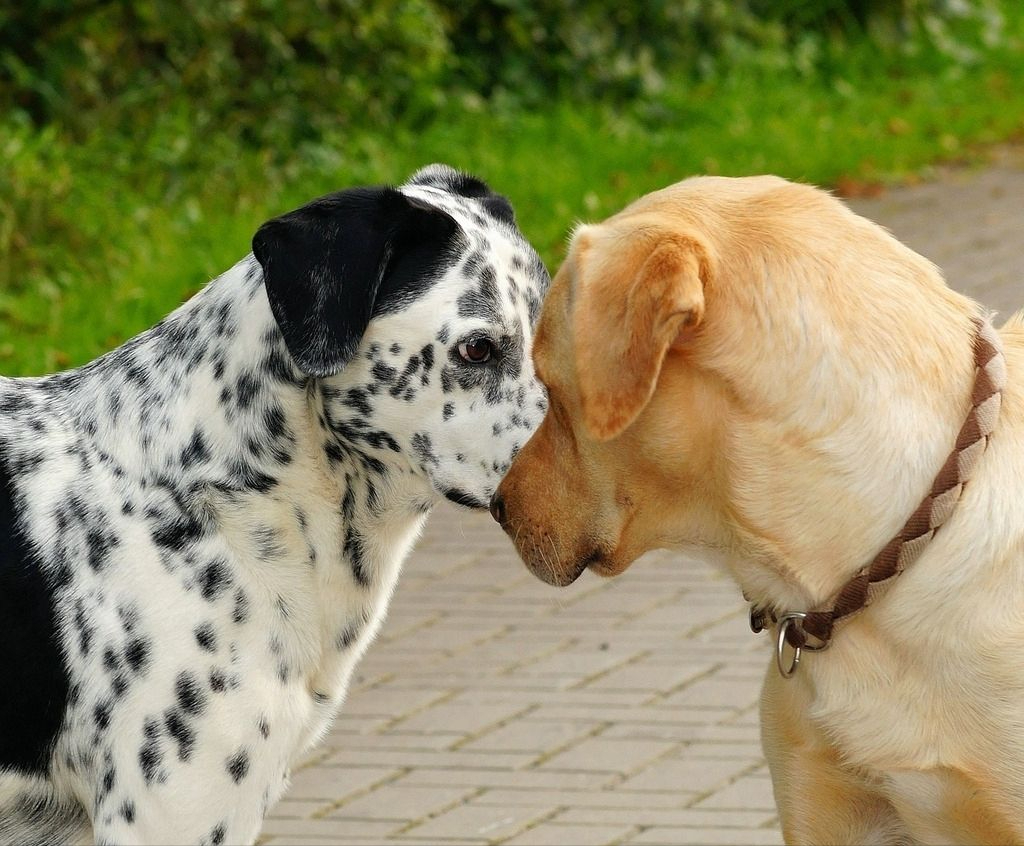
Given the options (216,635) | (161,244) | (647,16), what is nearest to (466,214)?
(216,635)

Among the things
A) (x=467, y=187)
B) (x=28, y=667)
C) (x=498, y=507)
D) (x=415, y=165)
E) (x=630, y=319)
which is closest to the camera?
(x=630, y=319)

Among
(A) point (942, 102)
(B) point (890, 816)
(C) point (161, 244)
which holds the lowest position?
(A) point (942, 102)

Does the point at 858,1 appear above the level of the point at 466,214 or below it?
below

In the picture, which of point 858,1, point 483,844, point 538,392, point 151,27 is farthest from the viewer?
point 858,1

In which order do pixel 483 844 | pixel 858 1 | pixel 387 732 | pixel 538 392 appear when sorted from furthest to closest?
pixel 858 1 → pixel 387 732 → pixel 483 844 → pixel 538 392

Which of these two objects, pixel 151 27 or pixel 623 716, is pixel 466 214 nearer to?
pixel 623 716

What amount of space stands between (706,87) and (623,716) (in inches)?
355

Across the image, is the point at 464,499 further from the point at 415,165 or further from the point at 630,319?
the point at 415,165

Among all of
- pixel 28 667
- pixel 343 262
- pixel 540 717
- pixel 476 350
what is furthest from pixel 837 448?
pixel 540 717

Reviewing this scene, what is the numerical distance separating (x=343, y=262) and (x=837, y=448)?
1081mm

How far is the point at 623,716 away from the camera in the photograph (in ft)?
17.6

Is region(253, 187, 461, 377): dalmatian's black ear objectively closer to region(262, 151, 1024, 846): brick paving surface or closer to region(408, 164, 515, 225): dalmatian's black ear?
region(408, 164, 515, 225): dalmatian's black ear

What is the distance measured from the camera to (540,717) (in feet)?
17.7

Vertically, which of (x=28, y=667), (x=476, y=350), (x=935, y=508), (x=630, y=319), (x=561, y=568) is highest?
(x=630, y=319)
